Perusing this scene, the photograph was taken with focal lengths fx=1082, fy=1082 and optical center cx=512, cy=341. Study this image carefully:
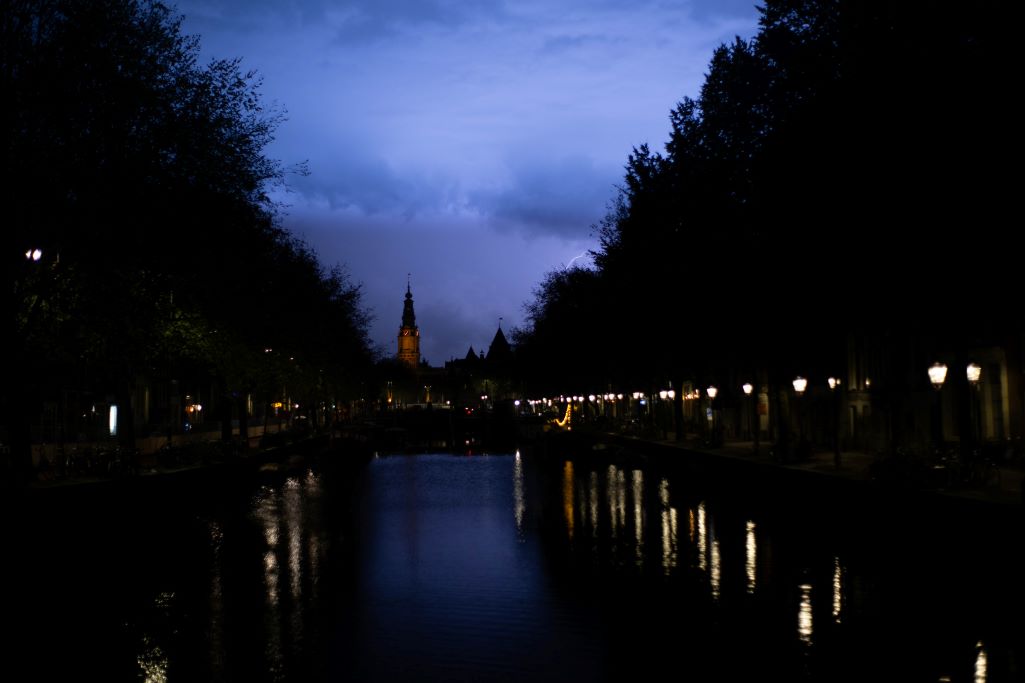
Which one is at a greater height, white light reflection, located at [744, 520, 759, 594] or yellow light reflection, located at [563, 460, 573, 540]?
white light reflection, located at [744, 520, 759, 594]

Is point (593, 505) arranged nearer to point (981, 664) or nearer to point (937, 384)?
point (937, 384)

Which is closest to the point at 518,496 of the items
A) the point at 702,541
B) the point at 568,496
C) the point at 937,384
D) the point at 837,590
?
the point at 568,496

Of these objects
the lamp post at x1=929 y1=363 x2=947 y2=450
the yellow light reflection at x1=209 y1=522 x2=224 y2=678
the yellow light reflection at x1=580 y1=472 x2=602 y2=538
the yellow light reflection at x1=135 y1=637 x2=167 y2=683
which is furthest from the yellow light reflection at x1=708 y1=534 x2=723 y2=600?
the lamp post at x1=929 y1=363 x2=947 y2=450

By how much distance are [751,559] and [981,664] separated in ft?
25.1

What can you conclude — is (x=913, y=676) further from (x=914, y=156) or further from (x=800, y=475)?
(x=800, y=475)

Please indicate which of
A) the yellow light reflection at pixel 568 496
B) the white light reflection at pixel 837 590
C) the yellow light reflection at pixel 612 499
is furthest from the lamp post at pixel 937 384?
the white light reflection at pixel 837 590

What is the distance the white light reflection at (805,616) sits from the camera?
465 inches

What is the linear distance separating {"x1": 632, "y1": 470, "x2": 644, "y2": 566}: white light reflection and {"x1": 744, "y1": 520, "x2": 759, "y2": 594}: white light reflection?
1.77m

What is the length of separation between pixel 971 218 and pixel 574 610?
17090 millimetres

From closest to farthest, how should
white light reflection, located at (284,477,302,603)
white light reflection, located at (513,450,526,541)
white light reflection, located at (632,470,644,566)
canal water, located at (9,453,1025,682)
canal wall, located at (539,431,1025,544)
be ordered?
canal water, located at (9,453,1025,682) < white light reflection, located at (284,477,302,603) < white light reflection, located at (632,470,644,566) < canal wall, located at (539,431,1025,544) < white light reflection, located at (513,450,526,541)

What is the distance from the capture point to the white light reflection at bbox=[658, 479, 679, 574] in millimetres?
17734

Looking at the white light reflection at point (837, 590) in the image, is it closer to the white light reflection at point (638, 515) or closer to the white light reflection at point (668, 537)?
the white light reflection at point (668, 537)

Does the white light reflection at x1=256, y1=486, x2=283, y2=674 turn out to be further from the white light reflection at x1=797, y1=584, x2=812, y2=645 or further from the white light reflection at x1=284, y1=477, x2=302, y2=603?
the white light reflection at x1=797, y1=584, x2=812, y2=645

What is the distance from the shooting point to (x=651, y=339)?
59.6 m
